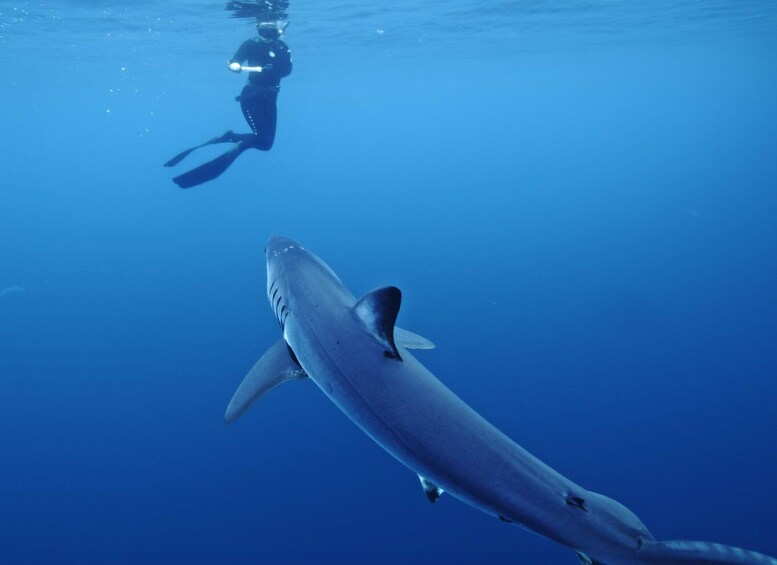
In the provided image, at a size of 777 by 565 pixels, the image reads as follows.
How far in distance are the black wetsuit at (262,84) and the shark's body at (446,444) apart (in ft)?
34.5

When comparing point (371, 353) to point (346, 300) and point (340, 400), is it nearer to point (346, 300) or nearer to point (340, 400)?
point (340, 400)

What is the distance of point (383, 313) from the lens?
316 centimetres

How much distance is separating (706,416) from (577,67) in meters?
52.5

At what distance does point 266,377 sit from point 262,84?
10.8 m

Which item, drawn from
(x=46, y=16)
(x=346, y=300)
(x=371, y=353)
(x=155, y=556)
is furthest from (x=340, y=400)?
(x=46, y=16)

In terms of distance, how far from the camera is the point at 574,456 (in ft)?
35.7

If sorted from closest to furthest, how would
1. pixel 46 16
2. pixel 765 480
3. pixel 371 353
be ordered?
pixel 371 353 < pixel 765 480 < pixel 46 16

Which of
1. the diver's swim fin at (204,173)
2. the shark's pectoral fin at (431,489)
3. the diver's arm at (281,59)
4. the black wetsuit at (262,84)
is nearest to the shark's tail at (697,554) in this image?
the shark's pectoral fin at (431,489)

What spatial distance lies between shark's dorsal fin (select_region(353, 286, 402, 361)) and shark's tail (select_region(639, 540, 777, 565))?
1.61 m

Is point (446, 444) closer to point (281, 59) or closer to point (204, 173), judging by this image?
point (204, 173)

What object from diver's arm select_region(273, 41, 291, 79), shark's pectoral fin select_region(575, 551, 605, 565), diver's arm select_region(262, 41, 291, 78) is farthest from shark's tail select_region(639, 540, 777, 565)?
diver's arm select_region(273, 41, 291, 79)

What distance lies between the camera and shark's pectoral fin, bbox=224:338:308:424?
4.09m

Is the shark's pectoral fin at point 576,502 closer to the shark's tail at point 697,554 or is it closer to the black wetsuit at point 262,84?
the shark's tail at point 697,554

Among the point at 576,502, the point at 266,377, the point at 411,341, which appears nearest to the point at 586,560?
the point at 576,502
